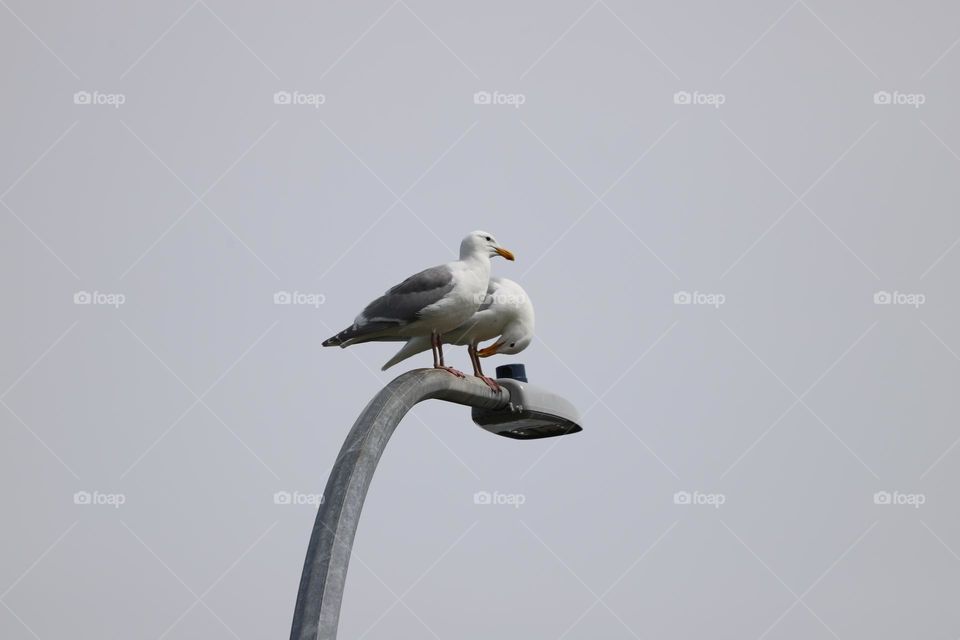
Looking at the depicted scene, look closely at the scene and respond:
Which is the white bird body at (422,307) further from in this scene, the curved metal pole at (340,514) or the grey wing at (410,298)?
the curved metal pole at (340,514)

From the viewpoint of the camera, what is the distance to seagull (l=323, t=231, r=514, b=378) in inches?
431

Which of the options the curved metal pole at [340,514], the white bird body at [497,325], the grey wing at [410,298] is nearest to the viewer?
the curved metal pole at [340,514]

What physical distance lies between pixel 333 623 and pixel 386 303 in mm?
3997

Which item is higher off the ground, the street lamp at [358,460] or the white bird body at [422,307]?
the white bird body at [422,307]

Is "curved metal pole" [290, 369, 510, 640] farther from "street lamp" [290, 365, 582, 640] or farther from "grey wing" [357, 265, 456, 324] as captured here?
"grey wing" [357, 265, 456, 324]

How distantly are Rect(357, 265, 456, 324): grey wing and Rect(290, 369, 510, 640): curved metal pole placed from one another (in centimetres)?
175

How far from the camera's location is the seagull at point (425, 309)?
1095 cm

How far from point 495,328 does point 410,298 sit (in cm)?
123

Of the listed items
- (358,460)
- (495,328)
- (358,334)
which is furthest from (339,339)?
(358,460)

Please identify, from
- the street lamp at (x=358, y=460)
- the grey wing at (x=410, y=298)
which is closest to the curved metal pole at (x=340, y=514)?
the street lamp at (x=358, y=460)

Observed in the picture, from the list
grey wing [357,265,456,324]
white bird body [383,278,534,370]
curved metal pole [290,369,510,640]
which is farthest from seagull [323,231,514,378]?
curved metal pole [290,369,510,640]

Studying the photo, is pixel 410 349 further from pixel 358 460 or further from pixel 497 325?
pixel 358 460

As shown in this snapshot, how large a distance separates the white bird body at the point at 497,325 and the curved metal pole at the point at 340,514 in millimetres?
2432

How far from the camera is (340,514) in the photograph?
7.82 meters
